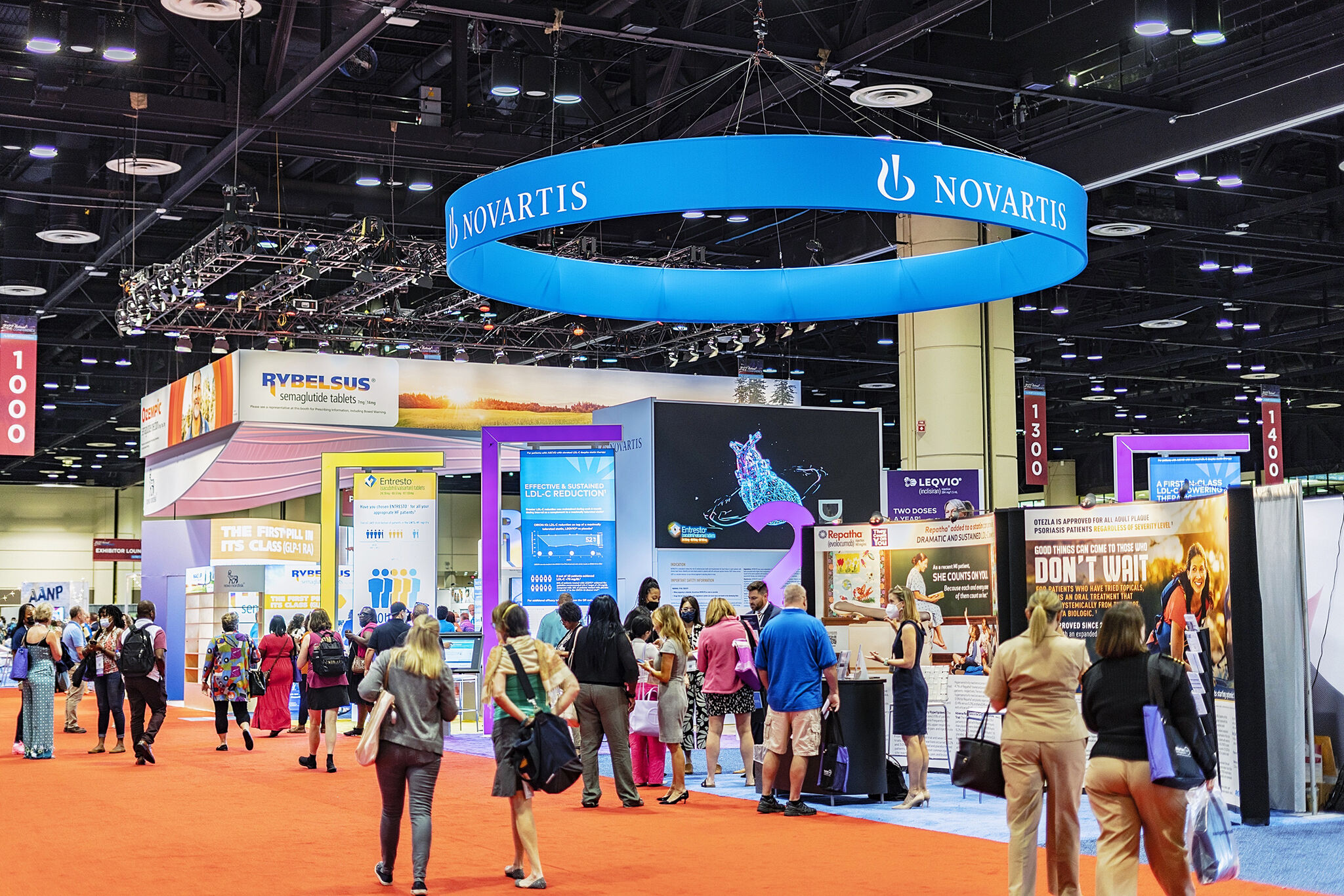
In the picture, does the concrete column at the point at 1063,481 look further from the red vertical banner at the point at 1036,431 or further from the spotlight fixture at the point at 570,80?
the spotlight fixture at the point at 570,80

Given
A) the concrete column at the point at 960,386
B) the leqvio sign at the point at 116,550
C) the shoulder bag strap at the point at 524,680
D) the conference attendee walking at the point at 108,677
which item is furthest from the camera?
the leqvio sign at the point at 116,550

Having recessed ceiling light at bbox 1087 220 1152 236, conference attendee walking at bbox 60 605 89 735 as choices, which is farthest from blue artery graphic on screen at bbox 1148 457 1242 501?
conference attendee walking at bbox 60 605 89 735

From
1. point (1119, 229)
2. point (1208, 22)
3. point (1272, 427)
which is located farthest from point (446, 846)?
point (1272, 427)

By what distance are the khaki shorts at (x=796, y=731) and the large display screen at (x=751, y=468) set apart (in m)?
6.23

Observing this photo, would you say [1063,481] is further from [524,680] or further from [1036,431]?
[524,680]

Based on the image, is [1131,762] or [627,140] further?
[627,140]

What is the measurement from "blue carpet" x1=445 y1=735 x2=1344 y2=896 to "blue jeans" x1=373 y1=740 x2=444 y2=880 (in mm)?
3063

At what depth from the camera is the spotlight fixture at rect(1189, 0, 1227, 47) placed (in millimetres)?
9852

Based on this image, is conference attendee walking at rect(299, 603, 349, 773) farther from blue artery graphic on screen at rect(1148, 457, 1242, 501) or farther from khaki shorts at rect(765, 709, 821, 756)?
blue artery graphic on screen at rect(1148, 457, 1242, 501)

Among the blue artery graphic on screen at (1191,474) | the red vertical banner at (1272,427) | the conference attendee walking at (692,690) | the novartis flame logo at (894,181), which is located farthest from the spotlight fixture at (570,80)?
the red vertical banner at (1272,427)

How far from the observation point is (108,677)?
13602mm

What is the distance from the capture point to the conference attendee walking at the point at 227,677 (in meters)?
13.6

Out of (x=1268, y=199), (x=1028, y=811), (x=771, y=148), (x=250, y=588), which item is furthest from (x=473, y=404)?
(x=1028, y=811)

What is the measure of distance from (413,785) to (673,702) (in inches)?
142
